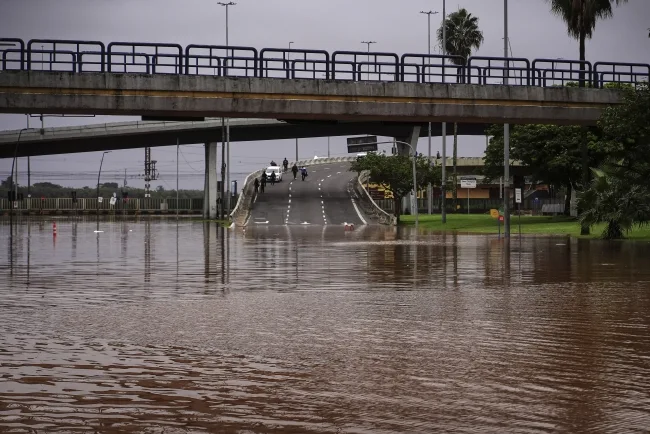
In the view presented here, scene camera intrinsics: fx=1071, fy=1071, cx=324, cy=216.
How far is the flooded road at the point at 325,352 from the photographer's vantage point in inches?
320

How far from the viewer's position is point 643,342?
39.9 feet

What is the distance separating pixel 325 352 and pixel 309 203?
82295mm

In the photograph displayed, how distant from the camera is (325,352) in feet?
37.6

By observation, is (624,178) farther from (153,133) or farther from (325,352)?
(153,133)

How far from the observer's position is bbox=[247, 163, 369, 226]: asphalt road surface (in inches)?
3068

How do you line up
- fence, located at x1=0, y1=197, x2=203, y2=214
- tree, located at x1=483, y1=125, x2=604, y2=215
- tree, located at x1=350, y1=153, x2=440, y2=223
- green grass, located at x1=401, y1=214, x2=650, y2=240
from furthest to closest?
1. fence, located at x1=0, y1=197, x2=203, y2=214
2. tree, located at x1=350, y1=153, x2=440, y2=223
3. tree, located at x1=483, y1=125, x2=604, y2=215
4. green grass, located at x1=401, y1=214, x2=650, y2=240

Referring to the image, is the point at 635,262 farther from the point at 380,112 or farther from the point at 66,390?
the point at 66,390

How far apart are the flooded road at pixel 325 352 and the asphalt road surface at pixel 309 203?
173ft

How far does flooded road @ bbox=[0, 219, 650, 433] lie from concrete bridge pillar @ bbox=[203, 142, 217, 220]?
7955 centimetres

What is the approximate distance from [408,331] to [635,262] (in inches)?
643

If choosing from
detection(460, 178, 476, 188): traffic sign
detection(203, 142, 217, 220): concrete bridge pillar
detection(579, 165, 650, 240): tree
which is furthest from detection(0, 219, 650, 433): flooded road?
detection(203, 142, 217, 220): concrete bridge pillar

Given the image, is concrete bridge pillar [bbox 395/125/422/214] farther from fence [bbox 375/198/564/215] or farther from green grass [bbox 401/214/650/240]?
green grass [bbox 401/214/650/240]

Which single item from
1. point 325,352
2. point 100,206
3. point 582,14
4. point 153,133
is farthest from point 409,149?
point 325,352

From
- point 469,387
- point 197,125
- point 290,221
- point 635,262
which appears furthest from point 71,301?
point 197,125
